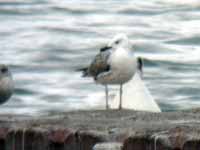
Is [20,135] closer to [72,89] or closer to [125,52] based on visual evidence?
[125,52]

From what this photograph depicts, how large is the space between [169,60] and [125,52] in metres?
13.0

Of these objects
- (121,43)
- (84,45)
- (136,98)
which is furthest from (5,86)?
(84,45)

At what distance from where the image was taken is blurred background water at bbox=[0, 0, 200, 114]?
20.2m

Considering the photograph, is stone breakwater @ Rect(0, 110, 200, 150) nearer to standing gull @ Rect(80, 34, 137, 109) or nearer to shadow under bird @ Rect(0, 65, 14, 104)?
shadow under bird @ Rect(0, 65, 14, 104)

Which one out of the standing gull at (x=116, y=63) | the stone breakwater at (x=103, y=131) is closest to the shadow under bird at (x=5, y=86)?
the stone breakwater at (x=103, y=131)

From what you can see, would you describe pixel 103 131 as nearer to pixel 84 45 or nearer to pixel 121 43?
pixel 121 43

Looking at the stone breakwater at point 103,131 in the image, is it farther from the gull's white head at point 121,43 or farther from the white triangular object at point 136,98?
the white triangular object at point 136,98

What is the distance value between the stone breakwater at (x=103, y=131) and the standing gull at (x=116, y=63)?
1116mm

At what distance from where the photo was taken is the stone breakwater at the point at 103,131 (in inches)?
306

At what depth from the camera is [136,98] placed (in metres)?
13.3

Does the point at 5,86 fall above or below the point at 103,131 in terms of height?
below

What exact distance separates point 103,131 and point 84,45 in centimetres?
1792

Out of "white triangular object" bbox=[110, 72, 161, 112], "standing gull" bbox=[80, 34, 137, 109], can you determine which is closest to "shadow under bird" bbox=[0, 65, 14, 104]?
"standing gull" bbox=[80, 34, 137, 109]

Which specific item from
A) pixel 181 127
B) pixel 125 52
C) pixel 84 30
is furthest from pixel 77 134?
pixel 84 30
